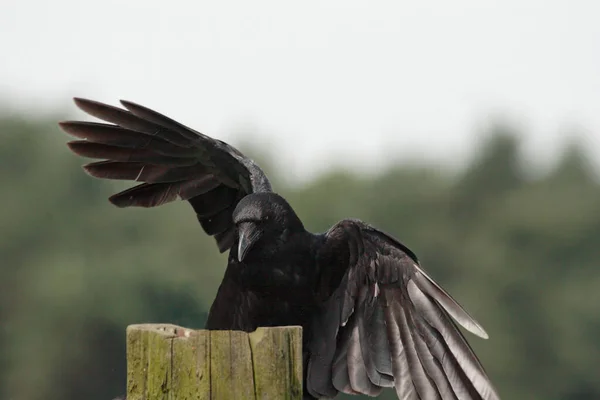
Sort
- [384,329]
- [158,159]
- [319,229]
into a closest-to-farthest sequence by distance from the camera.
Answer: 1. [384,329]
2. [158,159]
3. [319,229]

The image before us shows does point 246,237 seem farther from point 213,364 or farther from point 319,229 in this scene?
point 319,229

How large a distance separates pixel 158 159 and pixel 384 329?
240 cm

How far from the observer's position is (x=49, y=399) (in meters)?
55.0

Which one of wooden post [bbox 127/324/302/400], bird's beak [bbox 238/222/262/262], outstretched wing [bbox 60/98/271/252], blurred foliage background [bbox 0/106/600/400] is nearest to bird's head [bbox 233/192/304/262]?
bird's beak [bbox 238/222/262/262]

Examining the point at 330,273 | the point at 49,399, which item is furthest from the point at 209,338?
the point at 49,399

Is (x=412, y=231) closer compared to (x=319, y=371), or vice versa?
(x=319, y=371)

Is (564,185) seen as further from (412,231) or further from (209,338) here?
(209,338)

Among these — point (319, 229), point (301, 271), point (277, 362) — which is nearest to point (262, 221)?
point (301, 271)

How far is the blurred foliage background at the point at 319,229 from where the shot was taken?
192 feet

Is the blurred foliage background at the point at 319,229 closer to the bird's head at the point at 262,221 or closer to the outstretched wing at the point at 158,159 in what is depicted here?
the outstretched wing at the point at 158,159

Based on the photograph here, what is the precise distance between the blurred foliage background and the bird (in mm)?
23461

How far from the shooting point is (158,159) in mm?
10391

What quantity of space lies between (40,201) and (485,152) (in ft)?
133

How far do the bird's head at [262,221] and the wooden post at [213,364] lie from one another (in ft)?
11.0
